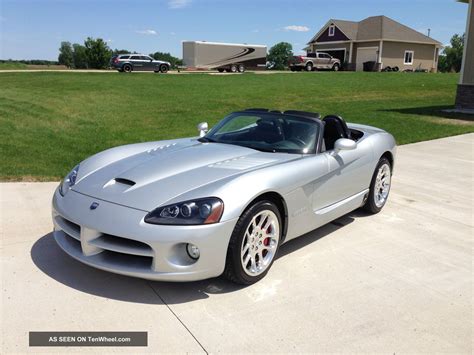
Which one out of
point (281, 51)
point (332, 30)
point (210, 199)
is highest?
point (281, 51)

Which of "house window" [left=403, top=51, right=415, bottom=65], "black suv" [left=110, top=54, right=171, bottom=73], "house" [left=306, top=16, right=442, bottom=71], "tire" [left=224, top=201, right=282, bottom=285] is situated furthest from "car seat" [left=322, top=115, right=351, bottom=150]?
"house window" [left=403, top=51, right=415, bottom=65]

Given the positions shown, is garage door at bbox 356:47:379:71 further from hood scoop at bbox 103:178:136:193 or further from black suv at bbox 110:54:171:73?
hood scoop at bbox 103:178:136:193

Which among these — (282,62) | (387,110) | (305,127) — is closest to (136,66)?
(387,110)

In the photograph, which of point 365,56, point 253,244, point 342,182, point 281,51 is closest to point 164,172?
point 253,244

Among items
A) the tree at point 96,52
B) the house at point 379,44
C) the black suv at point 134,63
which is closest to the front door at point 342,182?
the black suv at point 134,63

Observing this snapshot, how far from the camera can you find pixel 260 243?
141 inches

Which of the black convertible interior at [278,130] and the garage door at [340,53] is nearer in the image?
the black convertible interior at [278,130]

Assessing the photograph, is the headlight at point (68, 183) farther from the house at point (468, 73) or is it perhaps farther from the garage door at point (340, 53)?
the garage door at point (340, 53)

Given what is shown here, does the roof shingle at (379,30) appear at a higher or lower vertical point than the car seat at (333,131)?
higher

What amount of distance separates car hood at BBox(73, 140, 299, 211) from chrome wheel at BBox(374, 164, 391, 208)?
1.62 metres

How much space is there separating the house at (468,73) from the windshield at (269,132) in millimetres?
14052

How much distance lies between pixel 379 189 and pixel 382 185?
4.3 inches

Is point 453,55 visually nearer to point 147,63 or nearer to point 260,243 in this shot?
point 147,63

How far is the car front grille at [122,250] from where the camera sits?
3.12 meters
